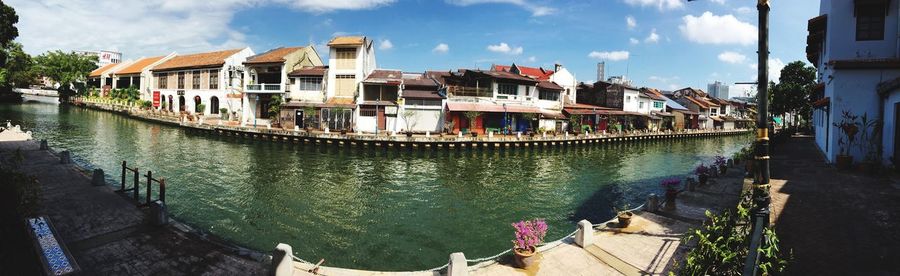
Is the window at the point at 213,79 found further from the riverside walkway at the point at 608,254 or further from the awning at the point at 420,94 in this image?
the riverside walkway at the point at 608,254

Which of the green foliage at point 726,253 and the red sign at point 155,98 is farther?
the red sign at point 155,98

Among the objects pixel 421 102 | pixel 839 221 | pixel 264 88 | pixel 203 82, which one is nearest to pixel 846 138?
pixel 839 221

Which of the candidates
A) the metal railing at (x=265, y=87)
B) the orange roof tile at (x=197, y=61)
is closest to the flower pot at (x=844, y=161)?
the metal railing at (x=265, y=87)

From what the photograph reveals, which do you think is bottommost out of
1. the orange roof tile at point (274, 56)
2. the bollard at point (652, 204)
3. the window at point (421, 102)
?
the bollard at point (652, 204)

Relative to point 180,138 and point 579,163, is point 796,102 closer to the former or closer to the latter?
point 579,163

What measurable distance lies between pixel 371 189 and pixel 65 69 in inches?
3054

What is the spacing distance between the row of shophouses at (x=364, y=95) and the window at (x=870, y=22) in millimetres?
25427

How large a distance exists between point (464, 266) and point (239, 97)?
4547 centimetres

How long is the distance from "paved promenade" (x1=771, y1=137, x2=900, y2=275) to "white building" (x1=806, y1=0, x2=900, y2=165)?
1796mm

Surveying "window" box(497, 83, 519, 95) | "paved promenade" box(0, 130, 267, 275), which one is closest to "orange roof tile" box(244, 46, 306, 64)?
"window" box(497, 83, 519, 95)

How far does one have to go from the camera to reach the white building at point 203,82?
4556 cm

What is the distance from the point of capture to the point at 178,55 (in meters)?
57.8

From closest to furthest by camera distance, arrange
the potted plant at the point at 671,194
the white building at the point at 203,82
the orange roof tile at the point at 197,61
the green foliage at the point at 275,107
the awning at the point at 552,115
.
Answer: the potted plant at the point at 671,194, the green foliage at the point at 275,107, the awning at the point at 552,115, the white building at the point at 203,82, the orange roof tile at the point at 197,61

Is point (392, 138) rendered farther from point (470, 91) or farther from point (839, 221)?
point (839, 221)
